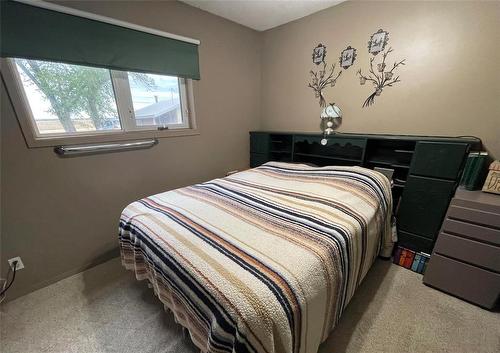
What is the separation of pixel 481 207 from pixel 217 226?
1.71 m

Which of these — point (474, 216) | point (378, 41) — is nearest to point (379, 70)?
point (378, 41)

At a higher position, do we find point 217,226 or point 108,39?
point 108,39

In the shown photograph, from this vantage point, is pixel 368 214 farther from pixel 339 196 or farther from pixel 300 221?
pixel 300 221

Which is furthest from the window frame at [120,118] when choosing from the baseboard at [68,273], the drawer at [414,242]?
the drawer at [414,242]

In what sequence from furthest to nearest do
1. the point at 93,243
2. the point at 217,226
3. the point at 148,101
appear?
the point at 148,101 < the point at 93,243 < the point at 217,226

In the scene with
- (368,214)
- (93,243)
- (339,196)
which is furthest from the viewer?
(93,243)

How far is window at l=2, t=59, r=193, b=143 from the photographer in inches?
56.7

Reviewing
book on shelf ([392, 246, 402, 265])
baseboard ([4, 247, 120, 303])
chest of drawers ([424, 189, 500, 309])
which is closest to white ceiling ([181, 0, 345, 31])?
chest of drawers ([424, 189, 500, 309])

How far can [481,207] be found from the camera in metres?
1.28

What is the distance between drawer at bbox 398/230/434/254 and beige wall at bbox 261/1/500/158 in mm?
872

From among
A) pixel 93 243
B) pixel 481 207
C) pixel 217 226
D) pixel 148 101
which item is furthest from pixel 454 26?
pixel 93 243

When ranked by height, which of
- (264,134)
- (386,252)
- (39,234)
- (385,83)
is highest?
(385,83)

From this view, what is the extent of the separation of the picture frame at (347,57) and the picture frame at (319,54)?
0.66 ft

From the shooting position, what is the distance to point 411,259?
1.74m
